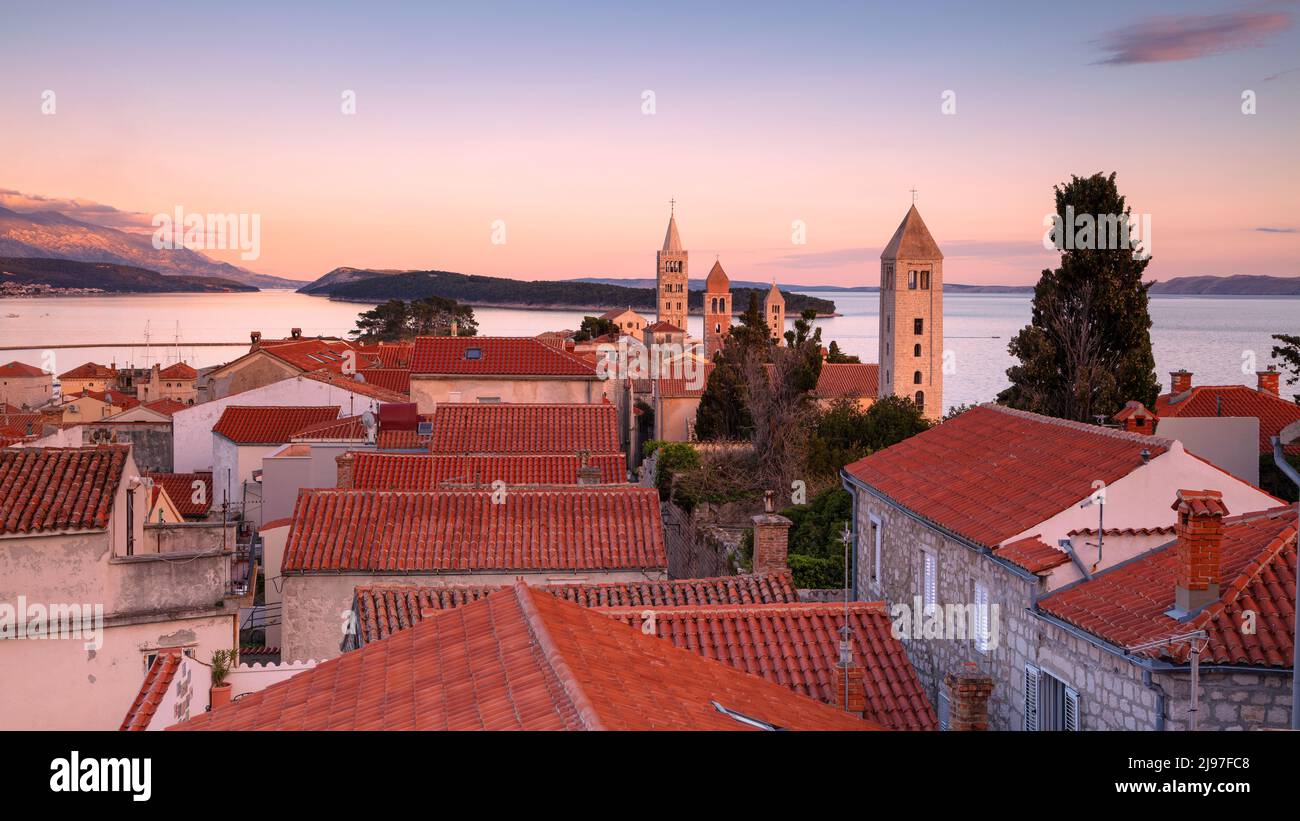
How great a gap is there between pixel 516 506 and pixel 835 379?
71.3 m

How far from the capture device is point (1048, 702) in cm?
1083

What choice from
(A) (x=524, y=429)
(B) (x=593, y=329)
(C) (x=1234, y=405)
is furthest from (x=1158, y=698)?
(B) (x=593, y=329)

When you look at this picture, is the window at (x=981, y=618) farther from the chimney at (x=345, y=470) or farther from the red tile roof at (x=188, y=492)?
the red tile roof at (x=188, y=492)

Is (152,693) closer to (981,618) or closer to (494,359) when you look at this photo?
(981,618)

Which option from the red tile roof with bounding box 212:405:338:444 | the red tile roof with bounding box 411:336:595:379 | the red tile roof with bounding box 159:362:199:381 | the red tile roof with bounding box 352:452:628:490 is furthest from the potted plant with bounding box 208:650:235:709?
the red tile roof with bounding box 159:362:199:381

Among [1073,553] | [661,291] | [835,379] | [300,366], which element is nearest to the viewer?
[1073,553]

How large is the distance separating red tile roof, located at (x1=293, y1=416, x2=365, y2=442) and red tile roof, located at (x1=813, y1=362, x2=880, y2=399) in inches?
2193

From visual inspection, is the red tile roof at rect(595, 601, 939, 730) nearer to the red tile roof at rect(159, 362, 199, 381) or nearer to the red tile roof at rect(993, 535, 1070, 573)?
the red tile roof at rect(993, 535, 1070, 573)

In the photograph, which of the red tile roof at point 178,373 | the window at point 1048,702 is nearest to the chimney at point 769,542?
the window at point 1048,702

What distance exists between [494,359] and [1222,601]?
34.8m

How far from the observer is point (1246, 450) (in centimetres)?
2228

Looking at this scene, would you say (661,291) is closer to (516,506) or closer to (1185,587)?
(516,506)

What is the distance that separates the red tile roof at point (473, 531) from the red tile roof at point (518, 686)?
10029 mm
